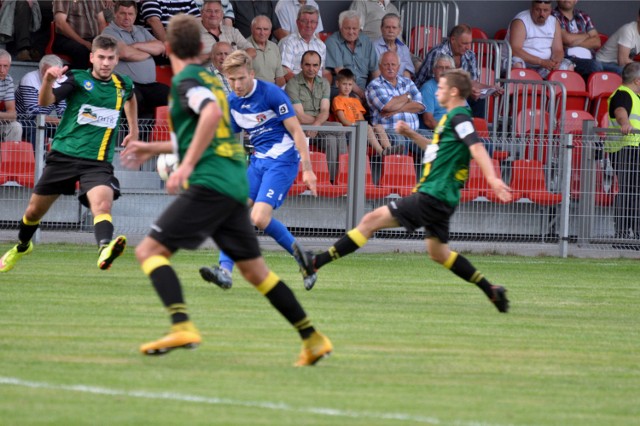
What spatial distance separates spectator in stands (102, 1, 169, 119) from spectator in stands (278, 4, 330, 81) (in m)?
1.96

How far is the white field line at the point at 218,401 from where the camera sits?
5734 mm

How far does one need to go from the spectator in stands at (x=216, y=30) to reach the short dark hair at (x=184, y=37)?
400 inches

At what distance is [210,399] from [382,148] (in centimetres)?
1022

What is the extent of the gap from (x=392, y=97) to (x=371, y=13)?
264 cm

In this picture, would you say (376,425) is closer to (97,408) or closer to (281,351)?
(97,408)

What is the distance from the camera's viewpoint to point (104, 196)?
1091cm

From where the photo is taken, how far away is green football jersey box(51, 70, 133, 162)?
Answer: 1106 cm

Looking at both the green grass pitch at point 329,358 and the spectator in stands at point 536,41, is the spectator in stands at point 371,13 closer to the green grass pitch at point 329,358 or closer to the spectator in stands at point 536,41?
the spectator in stands at point 536,41

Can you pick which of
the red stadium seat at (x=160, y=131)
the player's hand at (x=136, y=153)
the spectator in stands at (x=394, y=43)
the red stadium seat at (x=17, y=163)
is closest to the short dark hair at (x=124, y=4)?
the red stadium seat at (x=160, y=131)

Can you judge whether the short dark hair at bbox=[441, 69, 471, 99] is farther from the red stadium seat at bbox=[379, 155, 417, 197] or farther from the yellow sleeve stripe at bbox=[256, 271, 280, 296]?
the red stadium seat at bbox=[379, 155, 417, 197]

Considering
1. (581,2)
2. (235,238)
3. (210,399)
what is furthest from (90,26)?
(210,399)

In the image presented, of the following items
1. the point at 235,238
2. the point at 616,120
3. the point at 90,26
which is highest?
the point at 90,26

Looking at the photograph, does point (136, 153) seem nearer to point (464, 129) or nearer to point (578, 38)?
point (464, 129)

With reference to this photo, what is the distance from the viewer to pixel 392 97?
17.2 meters
